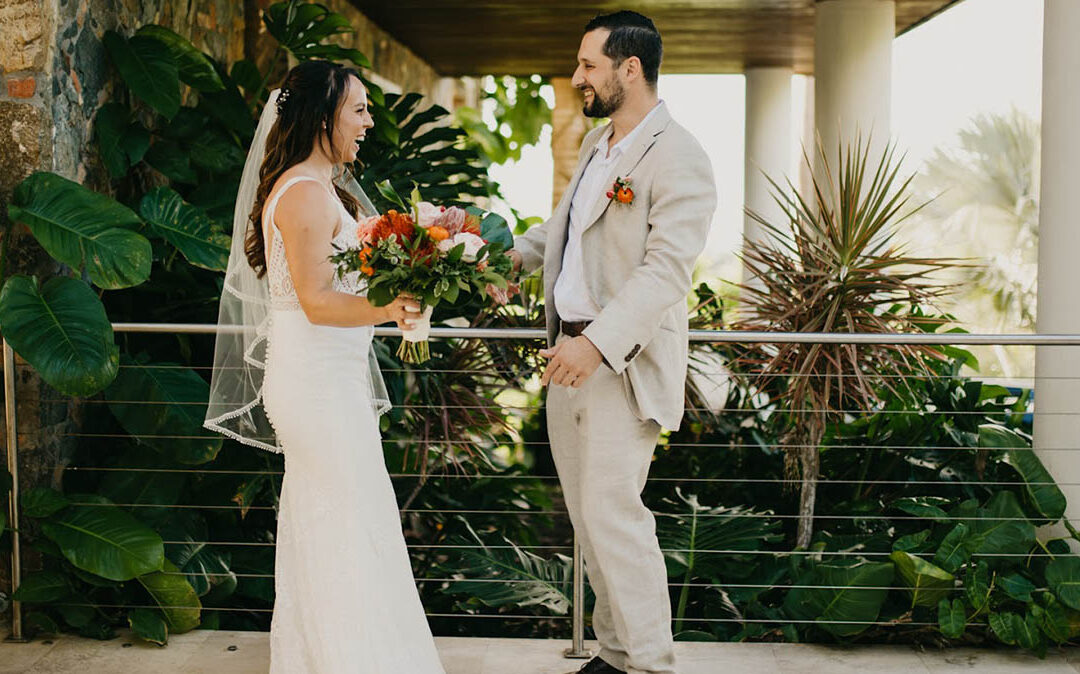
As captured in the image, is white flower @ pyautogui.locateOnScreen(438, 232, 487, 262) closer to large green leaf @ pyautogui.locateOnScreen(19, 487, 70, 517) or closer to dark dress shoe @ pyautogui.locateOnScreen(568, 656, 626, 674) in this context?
dark dress shoe @ pyautogui.locateOnScreen(568, 656, 626, 674)

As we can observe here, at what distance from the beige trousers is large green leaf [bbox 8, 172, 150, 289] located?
1.62 metres

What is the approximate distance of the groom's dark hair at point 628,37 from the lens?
304 centimetres

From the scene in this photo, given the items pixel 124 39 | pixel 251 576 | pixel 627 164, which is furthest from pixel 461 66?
pixel 627 164

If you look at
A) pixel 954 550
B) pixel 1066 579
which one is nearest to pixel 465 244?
pixel 954 550

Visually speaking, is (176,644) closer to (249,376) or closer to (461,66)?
(249,376)

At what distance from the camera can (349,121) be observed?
2.87 metres

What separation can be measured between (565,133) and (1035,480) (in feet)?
21.5

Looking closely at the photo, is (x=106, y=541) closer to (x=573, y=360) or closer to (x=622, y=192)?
(x=573, y=360)

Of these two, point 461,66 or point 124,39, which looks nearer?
point 124,39

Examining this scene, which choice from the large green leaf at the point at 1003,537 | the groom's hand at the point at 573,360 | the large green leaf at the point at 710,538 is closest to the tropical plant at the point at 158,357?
the large green leaf at the point at 710,538

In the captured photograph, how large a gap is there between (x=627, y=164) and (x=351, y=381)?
2.98 feet

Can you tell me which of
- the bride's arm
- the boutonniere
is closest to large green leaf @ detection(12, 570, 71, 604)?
the bride's arm

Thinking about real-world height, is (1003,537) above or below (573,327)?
below

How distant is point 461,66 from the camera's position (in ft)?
39.5
